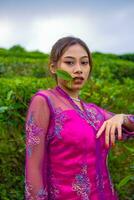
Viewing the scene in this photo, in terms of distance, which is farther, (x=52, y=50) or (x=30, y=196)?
(x=52, y=50)

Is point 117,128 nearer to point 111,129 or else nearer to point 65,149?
point 111,129

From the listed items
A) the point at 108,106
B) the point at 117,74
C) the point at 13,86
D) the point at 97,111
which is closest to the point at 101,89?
the point at 108,106

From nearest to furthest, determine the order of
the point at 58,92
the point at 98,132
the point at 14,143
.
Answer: the point at 98,132, the point at 58,92, the point at 14,143

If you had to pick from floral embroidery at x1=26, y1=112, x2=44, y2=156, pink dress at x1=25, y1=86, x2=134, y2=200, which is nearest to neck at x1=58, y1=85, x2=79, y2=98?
pink dress at x1=25, y1=86, x2=134, y2=200

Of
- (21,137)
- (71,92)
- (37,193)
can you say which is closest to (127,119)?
(71,92)

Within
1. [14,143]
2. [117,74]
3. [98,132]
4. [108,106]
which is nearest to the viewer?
[98,132]

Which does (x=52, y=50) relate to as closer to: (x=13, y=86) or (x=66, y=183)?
(x=66, y=183)

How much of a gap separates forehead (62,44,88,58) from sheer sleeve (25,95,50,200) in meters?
0.29

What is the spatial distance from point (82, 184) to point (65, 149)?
18cm

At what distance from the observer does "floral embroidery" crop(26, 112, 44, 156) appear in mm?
2367

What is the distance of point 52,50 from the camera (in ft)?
8.60

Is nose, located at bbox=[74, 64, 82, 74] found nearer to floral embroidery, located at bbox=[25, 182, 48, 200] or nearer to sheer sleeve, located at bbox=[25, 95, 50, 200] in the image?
sheer sleeve, located at bbox=[25, 95, 50, 200]

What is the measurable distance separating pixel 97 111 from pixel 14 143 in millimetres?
1387

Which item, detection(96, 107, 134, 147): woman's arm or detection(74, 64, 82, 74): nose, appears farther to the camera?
Result: detection(74, 64, 82, 74): nose
